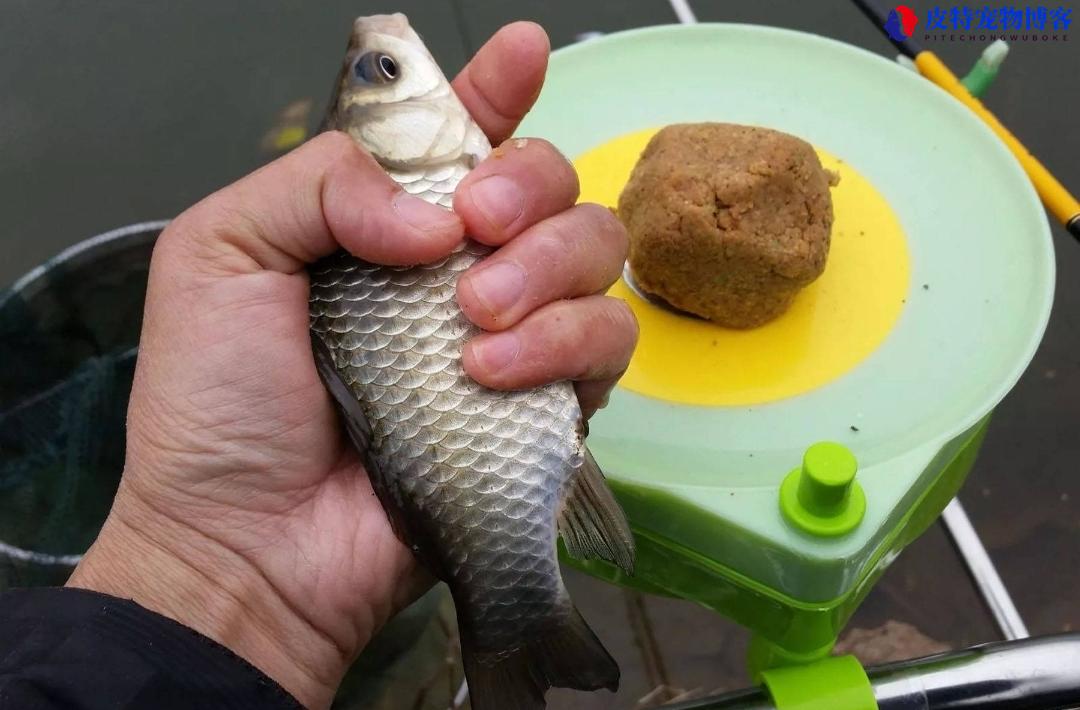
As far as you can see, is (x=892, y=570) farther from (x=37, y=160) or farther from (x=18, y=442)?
(x=37, y=160)

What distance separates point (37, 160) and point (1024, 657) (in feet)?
7.73

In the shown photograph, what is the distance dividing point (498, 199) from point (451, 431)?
8.9 inches

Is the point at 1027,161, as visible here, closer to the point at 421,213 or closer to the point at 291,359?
the point at 421,213

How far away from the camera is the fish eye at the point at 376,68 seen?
835mm

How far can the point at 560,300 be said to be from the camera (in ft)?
2.82

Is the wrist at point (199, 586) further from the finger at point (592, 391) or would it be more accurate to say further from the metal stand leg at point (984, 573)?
the metal stand leg at point (984, 573)

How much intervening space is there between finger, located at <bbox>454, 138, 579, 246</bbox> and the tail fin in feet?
1.26

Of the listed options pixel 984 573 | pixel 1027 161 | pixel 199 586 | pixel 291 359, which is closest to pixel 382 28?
pixel 291 359

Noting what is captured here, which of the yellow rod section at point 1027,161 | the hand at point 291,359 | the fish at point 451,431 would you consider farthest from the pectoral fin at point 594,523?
the yellow rod section at point 1027,161

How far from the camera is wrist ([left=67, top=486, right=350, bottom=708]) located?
0.85m

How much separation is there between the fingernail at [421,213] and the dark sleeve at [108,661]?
416mm

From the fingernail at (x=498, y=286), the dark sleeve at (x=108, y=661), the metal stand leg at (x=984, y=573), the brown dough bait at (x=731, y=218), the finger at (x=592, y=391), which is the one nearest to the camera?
the dark sleeve at (x=108, y=661)
